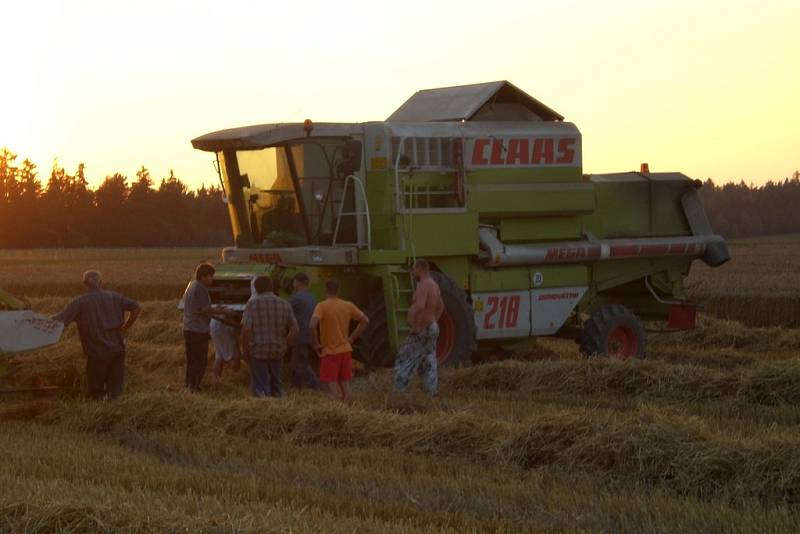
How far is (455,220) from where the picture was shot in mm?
17016

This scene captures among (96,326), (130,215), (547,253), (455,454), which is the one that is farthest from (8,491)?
(130,215)

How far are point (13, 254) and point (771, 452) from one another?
56283 mm

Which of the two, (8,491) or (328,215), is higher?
(328,215)

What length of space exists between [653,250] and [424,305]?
19.4 feet

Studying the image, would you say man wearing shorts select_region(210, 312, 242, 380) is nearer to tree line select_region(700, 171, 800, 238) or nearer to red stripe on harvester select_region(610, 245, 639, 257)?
red stripe on harvester select_region(610, 245, 639, 257)

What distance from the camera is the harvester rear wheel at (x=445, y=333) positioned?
16.2 metres

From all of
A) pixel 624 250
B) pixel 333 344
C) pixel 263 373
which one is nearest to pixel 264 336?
pixel 263 373

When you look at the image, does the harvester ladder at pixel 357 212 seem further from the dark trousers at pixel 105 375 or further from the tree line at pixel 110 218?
the tree line at pixel 110 218

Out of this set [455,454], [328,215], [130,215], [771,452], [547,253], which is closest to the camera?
[771,452]

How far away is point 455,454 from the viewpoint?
10.4 m

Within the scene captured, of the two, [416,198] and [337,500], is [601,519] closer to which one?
[337,500]

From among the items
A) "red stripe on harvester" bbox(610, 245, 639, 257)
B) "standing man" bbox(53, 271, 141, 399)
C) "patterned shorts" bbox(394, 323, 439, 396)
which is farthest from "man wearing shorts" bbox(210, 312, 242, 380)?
"red stripe on harvester" bbox(610, 245, 639, 257)

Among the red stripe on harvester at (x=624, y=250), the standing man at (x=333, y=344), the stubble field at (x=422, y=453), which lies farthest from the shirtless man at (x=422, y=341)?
the red stripe on harvester at (x=624, y=250)

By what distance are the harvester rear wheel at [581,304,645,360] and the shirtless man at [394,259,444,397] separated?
4577 mm
